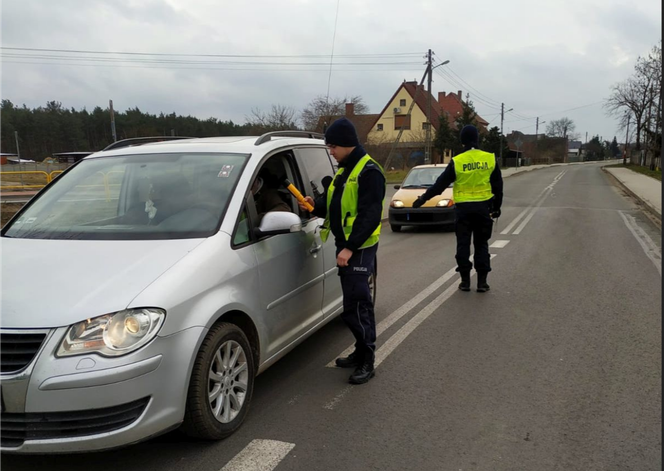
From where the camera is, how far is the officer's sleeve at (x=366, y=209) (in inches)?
148

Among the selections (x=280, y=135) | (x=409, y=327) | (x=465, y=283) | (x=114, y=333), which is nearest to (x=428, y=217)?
(x=465, y=283)

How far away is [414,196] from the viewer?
12.4 m

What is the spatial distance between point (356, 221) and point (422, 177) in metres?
10.3

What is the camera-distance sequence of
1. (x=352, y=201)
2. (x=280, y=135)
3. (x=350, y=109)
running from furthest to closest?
1. (x=350, y=109)
2. (x=280, y=135)
3. (x=352, y=201)

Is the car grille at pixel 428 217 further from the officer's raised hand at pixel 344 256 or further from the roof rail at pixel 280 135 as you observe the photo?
the officer's raised hand at pixel 344 256

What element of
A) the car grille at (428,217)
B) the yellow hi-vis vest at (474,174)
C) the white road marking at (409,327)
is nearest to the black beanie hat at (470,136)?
the yellow hi-vis vest at (474,174)

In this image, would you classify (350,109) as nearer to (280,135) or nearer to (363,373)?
(280,135)

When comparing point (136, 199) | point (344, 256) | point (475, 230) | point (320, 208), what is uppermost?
point (136, 199)

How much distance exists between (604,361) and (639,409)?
2.85 feet

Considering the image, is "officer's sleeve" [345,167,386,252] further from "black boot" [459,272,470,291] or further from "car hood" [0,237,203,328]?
"black boot" [459,272,470,291]

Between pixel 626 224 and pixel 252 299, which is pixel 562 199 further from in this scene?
pixel 252 299

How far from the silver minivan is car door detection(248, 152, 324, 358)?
0.6 inches

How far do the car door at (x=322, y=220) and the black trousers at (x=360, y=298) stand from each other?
0.56 meters

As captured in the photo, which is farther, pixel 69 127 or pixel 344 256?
pixel 69 127
